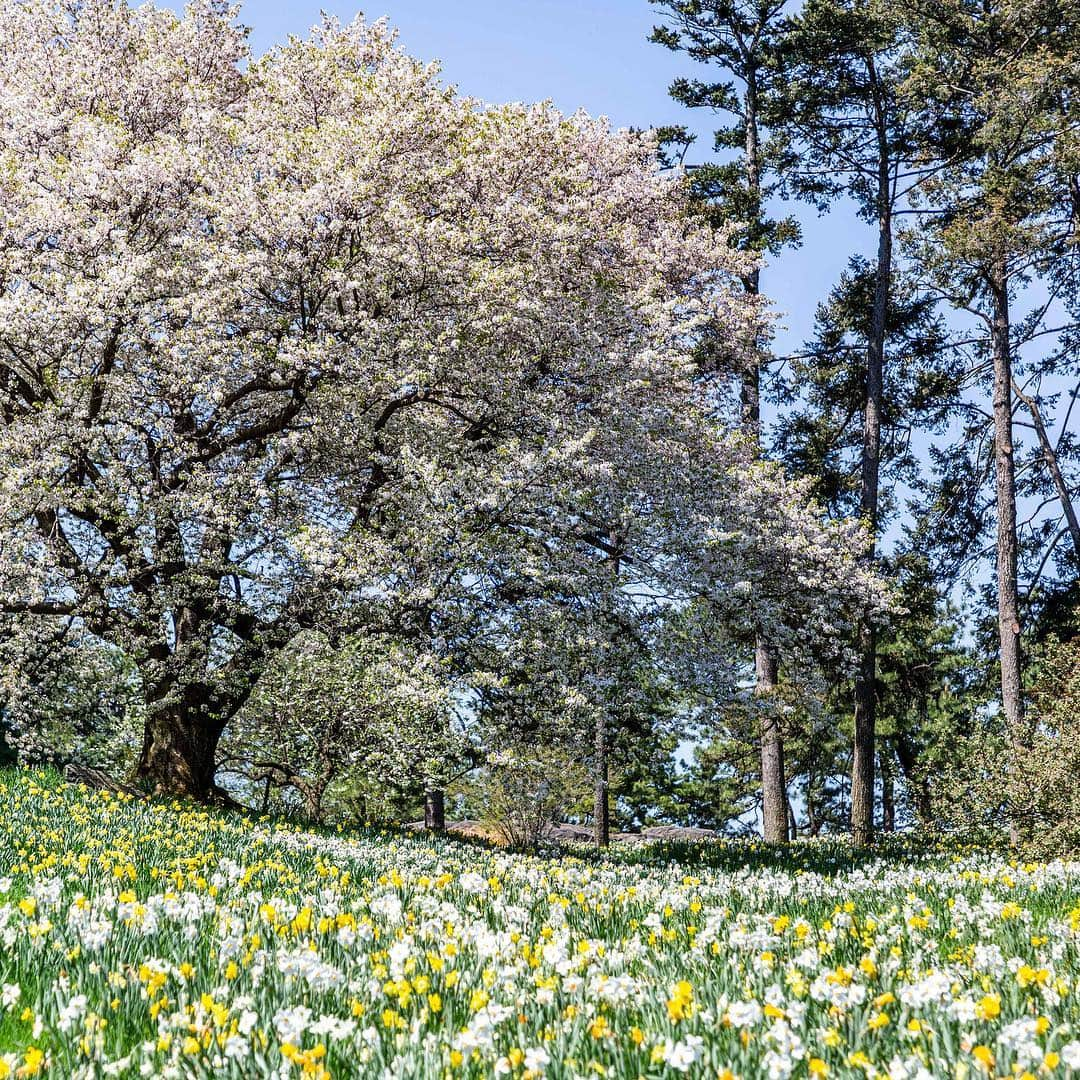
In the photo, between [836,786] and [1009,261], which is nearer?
[1009,261]

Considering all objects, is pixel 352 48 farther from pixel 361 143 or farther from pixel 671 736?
pixel 671 736

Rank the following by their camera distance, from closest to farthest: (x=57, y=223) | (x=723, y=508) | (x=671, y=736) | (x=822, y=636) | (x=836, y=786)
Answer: (x=57, y=223) < (x=671, y=736) < (x=723, y=508) < (x=822, y=636) < (x=836, y=786)

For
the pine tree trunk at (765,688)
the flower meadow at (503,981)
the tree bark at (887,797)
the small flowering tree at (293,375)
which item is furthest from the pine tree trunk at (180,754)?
the tree bark at (887,797)

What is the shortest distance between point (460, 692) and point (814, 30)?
17.7 m

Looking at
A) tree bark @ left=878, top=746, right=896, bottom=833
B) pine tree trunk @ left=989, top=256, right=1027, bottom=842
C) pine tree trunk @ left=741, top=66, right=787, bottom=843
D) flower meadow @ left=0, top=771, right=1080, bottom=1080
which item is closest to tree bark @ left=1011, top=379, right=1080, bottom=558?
pine tree trunk @ left=989, top=256, right=1027, bottom=842

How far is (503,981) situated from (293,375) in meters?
10.7

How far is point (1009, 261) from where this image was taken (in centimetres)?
2216

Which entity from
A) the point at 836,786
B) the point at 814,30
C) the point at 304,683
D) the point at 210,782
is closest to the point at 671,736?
the point at 304,683

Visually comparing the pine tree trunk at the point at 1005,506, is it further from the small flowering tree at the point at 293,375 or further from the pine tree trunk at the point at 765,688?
the small flowering tree at the point at 293,375

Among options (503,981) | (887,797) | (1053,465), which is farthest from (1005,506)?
(503,981)

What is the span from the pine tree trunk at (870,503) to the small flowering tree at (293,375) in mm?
4199

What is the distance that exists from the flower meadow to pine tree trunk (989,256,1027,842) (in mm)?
13734

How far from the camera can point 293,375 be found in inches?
518

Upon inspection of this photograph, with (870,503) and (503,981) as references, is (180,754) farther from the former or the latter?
(870,503)
